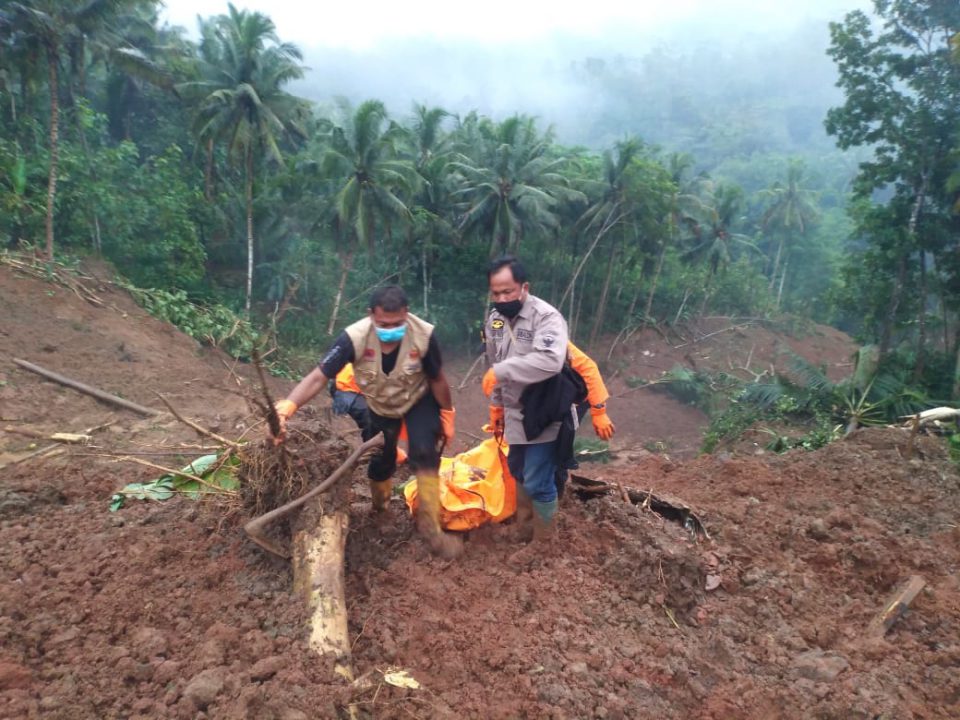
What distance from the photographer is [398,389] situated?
3.47 m

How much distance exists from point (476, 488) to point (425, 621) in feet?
3.34

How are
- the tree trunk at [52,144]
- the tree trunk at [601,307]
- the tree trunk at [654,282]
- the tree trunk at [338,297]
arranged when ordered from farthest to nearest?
the tree trunk at [654,282] → the tree trunk at [601,307] → the tree trunk at [338,297] → the tree trunk at [52,144]

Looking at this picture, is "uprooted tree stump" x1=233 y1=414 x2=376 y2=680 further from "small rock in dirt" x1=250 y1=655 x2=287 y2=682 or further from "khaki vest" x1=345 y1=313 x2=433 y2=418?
"khaki vest" x1=345 y1=313 x2=433 y2=418

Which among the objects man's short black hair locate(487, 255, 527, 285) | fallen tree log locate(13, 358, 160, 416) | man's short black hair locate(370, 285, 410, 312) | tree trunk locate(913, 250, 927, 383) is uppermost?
man's short black hair locate(487, 255, 527, 285)

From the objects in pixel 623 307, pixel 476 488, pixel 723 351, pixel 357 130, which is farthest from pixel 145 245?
pixel 723 351

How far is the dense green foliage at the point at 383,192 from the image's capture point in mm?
16266

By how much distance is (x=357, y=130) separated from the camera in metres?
20.7

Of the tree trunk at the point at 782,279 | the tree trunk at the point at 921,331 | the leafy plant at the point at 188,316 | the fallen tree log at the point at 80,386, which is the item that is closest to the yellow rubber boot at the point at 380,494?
the fallen tree log at the point at 80,386

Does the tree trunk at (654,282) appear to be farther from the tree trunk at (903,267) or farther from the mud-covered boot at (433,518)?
the mud-covered boot at (433,518)

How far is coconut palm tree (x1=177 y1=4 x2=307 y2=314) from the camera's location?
19.8 m

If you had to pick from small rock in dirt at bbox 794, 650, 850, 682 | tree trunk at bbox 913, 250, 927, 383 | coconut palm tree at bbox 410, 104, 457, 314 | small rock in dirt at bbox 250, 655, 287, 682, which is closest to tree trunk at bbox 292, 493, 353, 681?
small rock in dirt at bbox 250, 655, 287, 682

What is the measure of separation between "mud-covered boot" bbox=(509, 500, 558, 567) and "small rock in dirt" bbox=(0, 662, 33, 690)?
2.21 metres

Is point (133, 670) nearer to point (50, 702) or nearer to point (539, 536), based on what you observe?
point (50, 702)

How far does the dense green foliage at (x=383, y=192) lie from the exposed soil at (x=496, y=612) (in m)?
9.09
